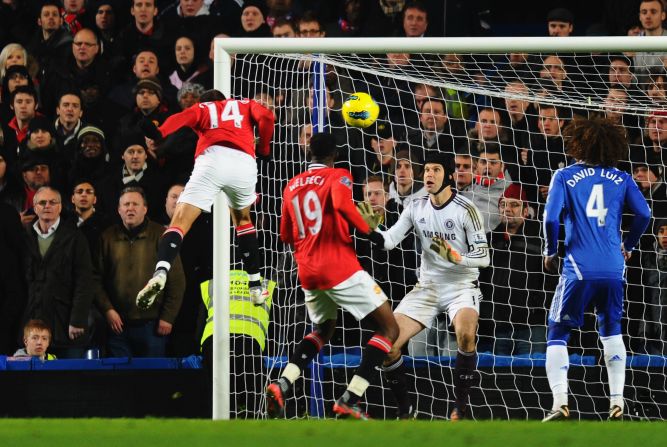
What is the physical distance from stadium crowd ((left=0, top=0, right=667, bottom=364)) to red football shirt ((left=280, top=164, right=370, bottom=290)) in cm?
135

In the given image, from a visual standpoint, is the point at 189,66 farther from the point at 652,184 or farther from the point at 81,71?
the point at 652,184

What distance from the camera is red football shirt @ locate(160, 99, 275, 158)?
8445mm

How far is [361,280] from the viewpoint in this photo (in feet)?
27.3

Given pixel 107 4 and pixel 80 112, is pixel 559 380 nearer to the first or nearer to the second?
pixel 80 112

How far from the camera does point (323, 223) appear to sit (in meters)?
8.37

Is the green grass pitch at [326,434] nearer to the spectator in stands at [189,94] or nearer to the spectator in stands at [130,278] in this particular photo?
the spectator in stands at [130,278]

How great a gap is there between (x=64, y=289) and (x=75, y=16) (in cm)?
383

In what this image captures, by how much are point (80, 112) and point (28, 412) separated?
2.98 metres

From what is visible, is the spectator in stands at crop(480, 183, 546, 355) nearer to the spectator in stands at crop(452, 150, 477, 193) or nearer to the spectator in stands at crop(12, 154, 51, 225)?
the spectator in stands at crop(452, 150, 477, 193)

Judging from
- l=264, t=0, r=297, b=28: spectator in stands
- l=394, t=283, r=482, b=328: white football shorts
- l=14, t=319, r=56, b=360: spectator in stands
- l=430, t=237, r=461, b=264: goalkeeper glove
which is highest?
l=264, t=0, r=297, b=28: spectator in stands

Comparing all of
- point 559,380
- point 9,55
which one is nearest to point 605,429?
point 559,380

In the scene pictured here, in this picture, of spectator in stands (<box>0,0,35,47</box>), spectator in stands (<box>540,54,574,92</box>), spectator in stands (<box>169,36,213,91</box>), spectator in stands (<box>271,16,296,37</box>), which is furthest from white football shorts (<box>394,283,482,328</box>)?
spectator in stands (<box>0,0,35,47</box>)

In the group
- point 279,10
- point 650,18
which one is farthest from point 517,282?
point 279,10

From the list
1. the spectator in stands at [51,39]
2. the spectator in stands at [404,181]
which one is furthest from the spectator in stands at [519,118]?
the spectator in stands at [51,39]
